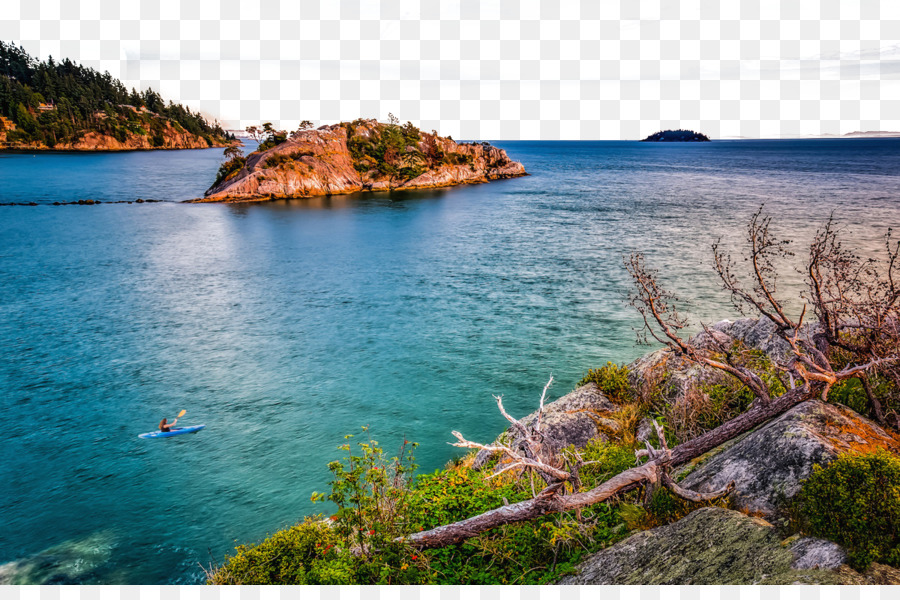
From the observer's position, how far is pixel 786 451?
8.24m

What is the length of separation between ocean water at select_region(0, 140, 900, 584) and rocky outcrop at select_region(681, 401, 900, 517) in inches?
457

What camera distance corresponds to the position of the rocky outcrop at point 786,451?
25.8 ft

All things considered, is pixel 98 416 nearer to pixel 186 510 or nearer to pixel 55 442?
pixel 55 442

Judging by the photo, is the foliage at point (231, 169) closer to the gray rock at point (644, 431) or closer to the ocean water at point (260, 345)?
the ocean water at point (260, 345)

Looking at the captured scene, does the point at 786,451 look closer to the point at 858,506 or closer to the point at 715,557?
the point at 858,506

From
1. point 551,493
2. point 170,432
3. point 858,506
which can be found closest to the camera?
point 858,506

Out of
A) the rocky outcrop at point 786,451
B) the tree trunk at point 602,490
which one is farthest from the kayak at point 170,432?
the rocky outcrop at point 786,451

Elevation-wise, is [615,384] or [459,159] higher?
[459,159]

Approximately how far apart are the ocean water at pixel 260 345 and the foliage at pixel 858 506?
13.4 meters

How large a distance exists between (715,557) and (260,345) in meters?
26.8

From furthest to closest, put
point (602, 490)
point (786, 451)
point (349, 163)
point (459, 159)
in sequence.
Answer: point (459, 159)
point (349, 163)
point (602, 490)
point (786, 451)

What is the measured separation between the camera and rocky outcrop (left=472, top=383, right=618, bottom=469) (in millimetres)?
14695

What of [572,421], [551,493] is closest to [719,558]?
[551,493]

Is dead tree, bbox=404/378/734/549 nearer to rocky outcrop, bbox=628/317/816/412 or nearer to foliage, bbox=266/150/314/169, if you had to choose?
rocky outcrop, bbox=628/317/816/412
